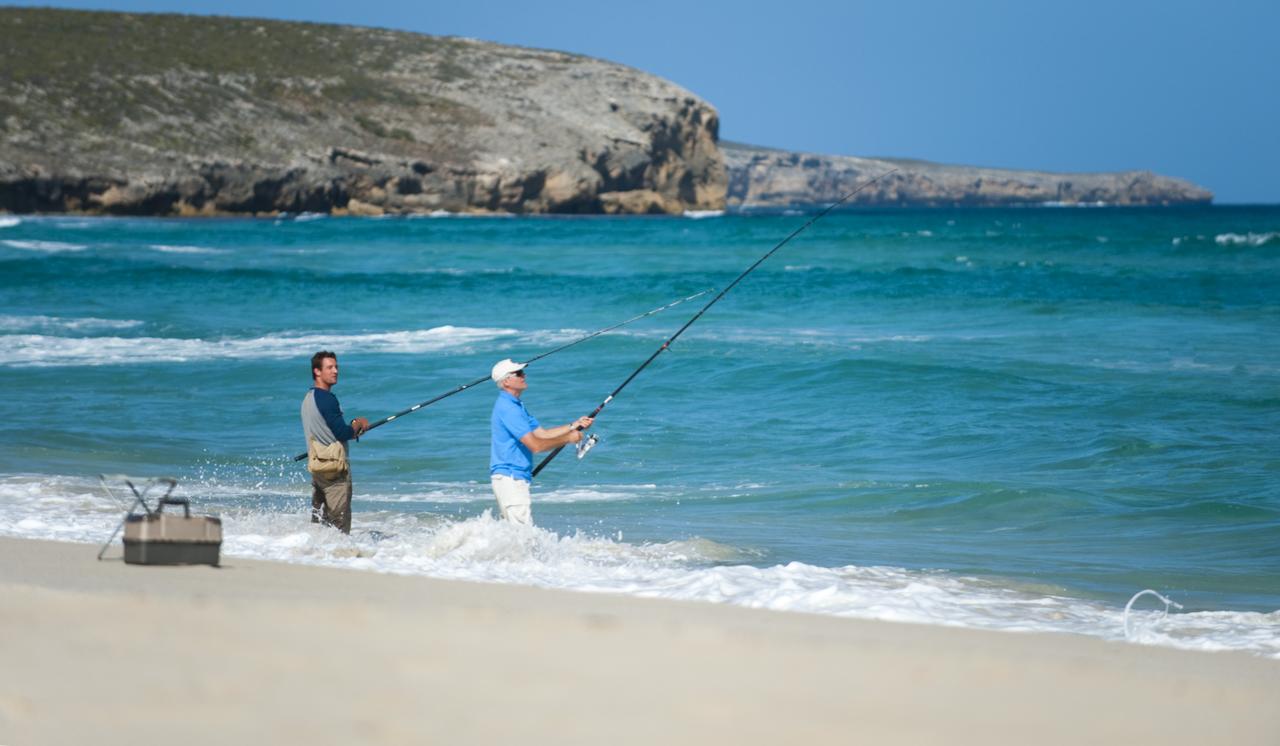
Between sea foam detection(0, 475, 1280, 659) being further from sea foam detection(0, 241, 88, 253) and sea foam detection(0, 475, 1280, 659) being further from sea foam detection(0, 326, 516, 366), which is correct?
sea foam detection(0, 241, 88, 253)

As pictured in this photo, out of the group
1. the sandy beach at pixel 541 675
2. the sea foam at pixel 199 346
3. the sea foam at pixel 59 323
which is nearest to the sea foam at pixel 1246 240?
the sea foam at pixel 199 346

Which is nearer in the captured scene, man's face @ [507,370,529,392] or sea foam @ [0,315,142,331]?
man's face @ [507,370,529,392]

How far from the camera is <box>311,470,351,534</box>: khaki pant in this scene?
→ 774 centimetres

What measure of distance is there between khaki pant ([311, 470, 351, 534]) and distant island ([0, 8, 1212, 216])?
63.0 m

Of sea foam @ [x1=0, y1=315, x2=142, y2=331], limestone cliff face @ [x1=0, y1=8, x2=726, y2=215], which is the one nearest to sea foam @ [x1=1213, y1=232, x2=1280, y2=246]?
sea foam @ [x1=0, y1=315, x2=142, y2=331]

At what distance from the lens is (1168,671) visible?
16.8 feet

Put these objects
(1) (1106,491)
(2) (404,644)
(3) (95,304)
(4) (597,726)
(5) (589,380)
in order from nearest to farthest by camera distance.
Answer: (4) (597,726)
(2) (404,644)
(1) (1106,491)
(5) (589,380)
(3) (95,304)

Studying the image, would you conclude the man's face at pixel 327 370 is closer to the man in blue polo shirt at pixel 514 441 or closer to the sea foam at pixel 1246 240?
the man in blue polo shirt at pixel 514 441

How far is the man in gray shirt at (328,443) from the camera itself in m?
7.64

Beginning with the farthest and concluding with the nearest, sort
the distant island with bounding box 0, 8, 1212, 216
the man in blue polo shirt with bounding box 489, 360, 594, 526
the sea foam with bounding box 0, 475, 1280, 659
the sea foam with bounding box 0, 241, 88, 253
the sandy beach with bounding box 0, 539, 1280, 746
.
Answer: the distant island with bounding box 0, 8, 1212, 216 < the sea foam with bounding box 0, 241, 88, 253 < the man in blue polo shirt with bounding box 489, 360, 594, 526 < the sea foam with bounding box 0, 475, 1280, 659 < the sandy beach with bounding box 0, 539, 1280, 746

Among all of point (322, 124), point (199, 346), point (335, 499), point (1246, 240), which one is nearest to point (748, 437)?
point (335, 499)

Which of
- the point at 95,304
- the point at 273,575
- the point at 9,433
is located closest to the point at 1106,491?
the point at 273,575

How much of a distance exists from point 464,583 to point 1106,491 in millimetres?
5519

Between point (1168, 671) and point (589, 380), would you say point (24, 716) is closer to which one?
point (1168, 671)
